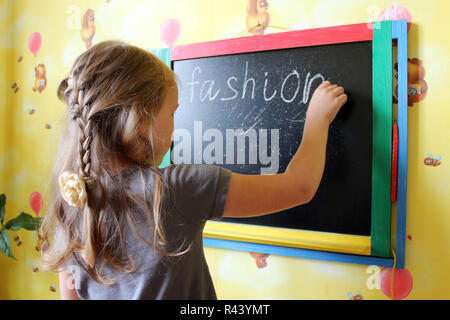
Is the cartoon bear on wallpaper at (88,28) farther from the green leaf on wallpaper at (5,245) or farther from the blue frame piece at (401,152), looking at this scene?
the blue frame piece at (401,152)

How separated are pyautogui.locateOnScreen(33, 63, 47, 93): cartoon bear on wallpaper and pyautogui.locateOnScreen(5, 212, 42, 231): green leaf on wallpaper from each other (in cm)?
60

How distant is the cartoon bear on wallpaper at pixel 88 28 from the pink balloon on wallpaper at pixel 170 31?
362mm

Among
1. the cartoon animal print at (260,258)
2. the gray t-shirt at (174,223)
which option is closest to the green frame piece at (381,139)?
the cartoon animal print at (260,258)

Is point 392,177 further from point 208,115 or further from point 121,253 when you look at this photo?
point 121,253

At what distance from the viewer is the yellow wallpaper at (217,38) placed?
0.91m

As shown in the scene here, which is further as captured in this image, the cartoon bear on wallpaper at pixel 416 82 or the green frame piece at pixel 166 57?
the green frame piece at pixel 166 57

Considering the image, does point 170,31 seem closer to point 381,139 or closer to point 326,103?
point 326,103

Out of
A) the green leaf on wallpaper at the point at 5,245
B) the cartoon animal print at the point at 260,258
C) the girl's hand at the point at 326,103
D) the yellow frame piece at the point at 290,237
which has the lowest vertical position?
the green leaf on wallpaper at the point at 5,245

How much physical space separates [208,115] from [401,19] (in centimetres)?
65

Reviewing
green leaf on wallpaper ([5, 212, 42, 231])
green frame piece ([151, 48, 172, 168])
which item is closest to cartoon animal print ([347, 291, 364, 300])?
green frame piece ([151, 48, 172, 168])

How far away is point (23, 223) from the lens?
4.98 feet

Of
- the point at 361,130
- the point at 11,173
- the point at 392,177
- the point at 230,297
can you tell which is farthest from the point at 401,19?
the point at 11,173

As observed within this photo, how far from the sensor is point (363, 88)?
3.11 ft

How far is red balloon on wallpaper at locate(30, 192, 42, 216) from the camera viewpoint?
1603 mm
